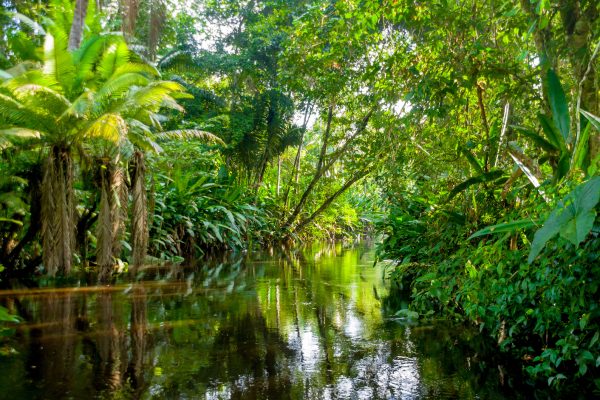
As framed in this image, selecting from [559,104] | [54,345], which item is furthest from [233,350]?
[559,104]

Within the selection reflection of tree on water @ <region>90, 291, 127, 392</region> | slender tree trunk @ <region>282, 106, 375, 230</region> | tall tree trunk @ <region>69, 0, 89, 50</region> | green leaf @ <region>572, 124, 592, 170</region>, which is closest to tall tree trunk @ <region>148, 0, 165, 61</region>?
slender tree trunk @ <region>282, 106, 375, 230</region>

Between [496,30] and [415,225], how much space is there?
306cm

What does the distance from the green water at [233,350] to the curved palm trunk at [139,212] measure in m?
1.92

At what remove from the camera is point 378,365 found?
3629mm

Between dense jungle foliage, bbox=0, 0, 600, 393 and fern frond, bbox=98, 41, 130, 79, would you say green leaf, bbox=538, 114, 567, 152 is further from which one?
fern frond, bbox=98, 41, 130, 79

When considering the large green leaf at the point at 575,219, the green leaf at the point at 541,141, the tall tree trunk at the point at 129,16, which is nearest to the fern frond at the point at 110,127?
the green leaf at the point at 541,141

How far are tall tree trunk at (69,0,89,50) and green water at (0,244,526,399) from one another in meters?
4.51

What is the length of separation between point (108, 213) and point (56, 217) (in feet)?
2.91

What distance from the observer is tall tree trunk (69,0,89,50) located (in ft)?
29.5

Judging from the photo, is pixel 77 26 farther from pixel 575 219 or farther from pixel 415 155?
pixel 575 219

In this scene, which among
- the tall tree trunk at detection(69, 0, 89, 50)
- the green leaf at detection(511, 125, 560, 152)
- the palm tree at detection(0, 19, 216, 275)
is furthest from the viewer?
the tall tree trunk at detection(69, 0, 89, 50)

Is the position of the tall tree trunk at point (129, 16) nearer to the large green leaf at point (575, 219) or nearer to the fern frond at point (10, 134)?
the fern frond at point (10, 134)

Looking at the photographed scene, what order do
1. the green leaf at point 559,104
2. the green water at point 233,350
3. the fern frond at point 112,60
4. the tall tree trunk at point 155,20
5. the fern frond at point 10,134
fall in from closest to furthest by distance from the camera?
the green water at point 233,350 < the green leaf at point 559,104 < the fern frond at point 10,134 < the fern frond at point 112,60 < the tall tree trunk at point 155,20

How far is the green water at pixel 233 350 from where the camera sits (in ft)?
10.1
